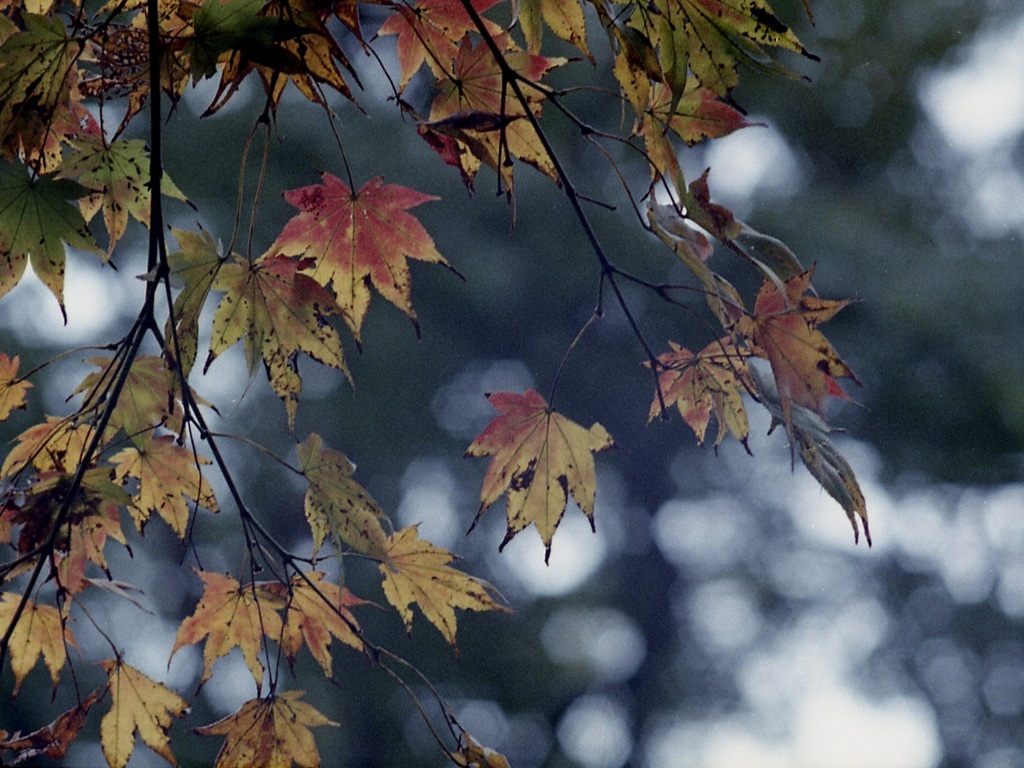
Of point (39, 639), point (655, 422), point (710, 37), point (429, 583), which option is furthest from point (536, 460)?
point (655, 422)

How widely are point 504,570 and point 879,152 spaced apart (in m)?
2.24

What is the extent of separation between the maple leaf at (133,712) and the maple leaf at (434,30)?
1.69 feet

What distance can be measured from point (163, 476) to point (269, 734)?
22cm

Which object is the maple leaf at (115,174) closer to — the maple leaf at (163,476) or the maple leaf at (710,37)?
the maple leaf at (163,476)

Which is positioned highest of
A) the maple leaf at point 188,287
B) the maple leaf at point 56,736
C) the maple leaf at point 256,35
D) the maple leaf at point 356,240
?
the maple leaf at point 256,35

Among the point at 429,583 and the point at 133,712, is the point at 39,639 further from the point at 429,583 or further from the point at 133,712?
the point at 429,583

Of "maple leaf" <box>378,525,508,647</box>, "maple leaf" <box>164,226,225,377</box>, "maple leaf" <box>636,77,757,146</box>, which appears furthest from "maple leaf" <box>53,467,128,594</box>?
"maple leaf" <box>636,77,757,146</box>

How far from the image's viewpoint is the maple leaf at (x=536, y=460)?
72cm

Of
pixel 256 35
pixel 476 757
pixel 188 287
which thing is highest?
pixel 256 35

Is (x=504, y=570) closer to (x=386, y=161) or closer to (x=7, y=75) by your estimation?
(x=386, y=161)

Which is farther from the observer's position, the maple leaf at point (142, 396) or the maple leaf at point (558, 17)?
the maple leaf at point (142, 396)

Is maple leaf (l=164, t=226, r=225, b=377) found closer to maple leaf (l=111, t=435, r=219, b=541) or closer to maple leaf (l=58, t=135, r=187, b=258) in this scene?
maple leaf (l=58, t=135, r=187, b=258)

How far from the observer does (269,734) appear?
0.72 meters

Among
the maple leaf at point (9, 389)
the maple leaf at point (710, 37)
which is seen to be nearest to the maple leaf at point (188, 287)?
the maple leaf at point (9, 389)
